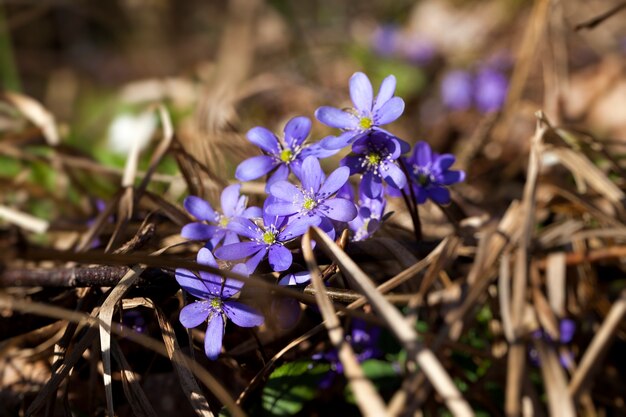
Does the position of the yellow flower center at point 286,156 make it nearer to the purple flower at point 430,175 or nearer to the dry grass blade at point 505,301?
the purple flower at point 430,175

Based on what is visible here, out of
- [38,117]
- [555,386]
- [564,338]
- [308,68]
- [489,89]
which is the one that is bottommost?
[555,386]

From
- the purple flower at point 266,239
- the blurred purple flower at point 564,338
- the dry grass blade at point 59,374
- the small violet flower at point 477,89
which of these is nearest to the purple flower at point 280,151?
the purple flower at point 266,239

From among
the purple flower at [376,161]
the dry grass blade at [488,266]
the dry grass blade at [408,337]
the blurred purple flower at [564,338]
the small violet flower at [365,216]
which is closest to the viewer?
the dry grass blade at [408,337]

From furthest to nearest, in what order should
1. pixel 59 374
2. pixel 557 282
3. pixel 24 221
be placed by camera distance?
pixel 24 221
pixel 557 282
pixel 59 374

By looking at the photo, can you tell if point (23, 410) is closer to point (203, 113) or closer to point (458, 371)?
point (458, 371)

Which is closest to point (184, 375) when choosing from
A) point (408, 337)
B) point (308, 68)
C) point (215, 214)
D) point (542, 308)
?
point (215, 214)

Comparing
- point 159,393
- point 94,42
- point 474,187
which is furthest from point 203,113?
point 94,42

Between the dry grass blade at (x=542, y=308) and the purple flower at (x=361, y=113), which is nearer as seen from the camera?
the purple flower at (x=361, y=113)

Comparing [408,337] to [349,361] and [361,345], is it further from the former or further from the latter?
[361,345]
